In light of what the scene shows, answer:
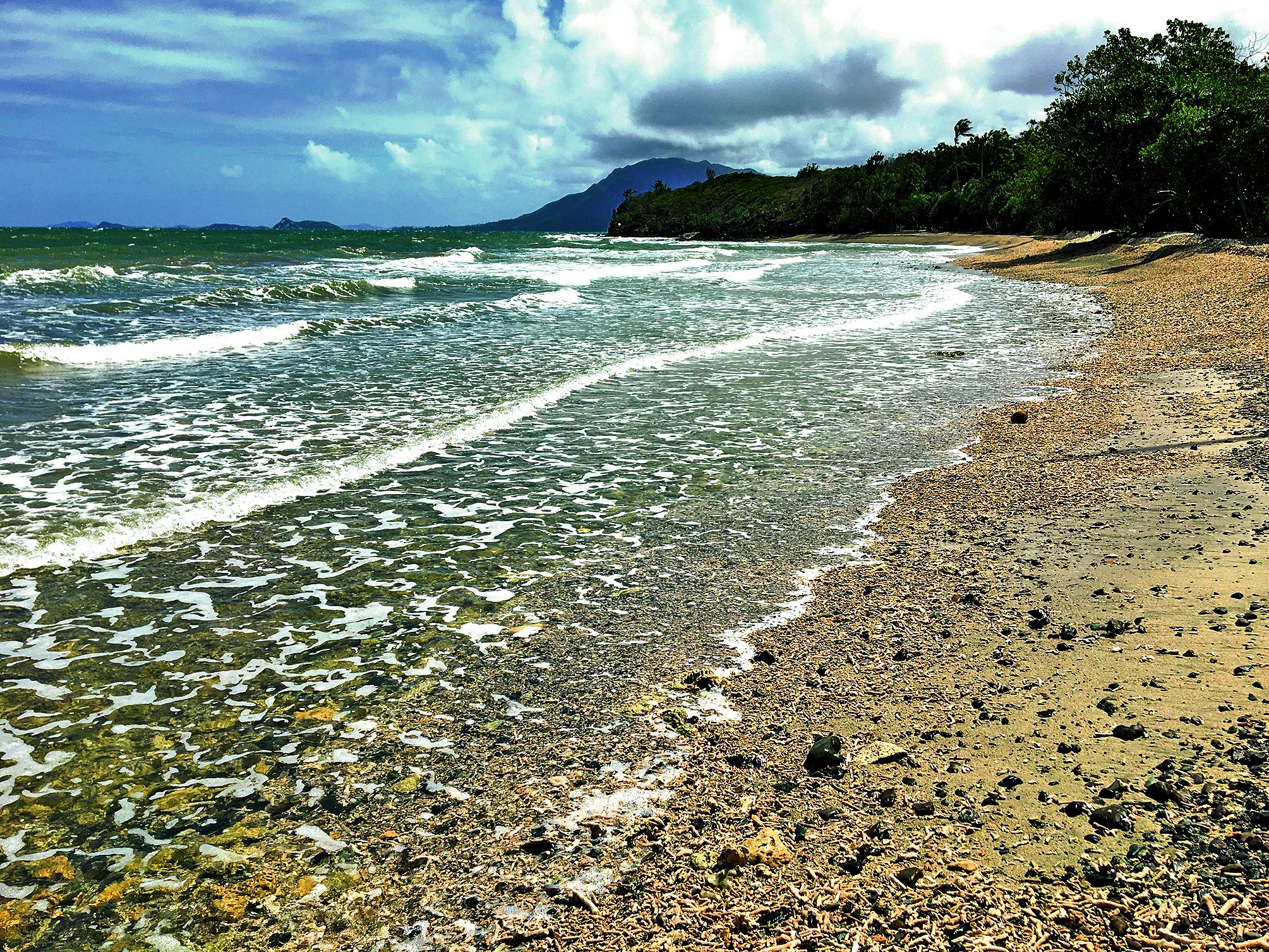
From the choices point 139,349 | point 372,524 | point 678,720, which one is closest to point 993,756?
point 678,720

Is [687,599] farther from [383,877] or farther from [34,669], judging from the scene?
[34,669]

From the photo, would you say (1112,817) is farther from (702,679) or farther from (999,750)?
(702,679)

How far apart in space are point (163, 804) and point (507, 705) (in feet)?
6.26

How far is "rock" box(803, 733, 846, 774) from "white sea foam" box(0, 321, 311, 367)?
18529mm

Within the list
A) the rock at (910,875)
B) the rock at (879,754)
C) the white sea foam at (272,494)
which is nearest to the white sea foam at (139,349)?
the white sea foam at (272,494)

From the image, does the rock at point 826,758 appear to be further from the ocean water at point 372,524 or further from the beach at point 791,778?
the ocean water at point 372,524

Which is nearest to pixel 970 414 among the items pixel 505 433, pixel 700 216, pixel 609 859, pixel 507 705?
pixel 505 433

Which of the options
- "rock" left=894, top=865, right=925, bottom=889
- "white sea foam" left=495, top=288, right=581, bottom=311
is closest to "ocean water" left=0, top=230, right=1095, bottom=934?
"rock" left=894, top=865, right=925, bottom=889

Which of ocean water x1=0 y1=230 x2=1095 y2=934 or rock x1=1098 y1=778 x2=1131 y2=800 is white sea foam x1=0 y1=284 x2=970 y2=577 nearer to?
ocean water x1=0 y1=230 x2=1095 y2=934

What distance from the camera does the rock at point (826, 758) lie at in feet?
14.0

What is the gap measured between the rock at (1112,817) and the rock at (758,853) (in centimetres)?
139

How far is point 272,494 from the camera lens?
909cm

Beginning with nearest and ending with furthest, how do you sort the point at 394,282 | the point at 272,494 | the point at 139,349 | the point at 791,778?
1. the point at 791,778
2. the point at 272,494
3. the point at 139,349
4. the point at 394,282

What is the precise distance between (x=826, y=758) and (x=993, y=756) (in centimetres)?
88
